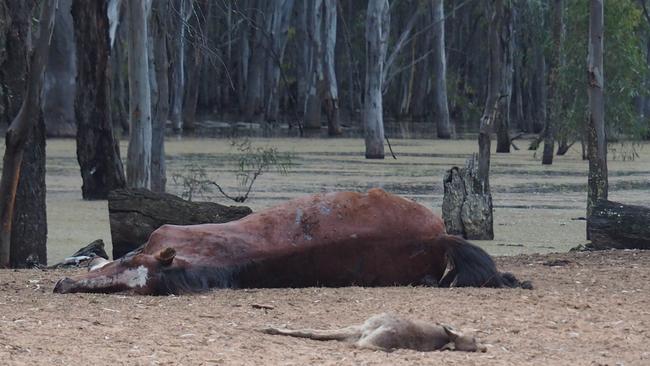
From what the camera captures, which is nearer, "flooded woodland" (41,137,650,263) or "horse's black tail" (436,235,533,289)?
"horse's black tail" (436,235,533,289)

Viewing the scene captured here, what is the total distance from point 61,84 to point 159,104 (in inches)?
635

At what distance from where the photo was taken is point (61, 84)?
103 feet

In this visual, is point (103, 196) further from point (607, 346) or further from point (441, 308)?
point (607, 346)

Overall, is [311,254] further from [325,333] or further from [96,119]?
[96,119]

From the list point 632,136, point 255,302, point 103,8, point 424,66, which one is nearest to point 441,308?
point 255,302

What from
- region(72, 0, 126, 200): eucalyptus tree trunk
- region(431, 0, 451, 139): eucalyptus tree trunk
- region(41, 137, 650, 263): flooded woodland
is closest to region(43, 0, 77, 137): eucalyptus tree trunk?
region(41, 137, 650, 263): flooded woodland

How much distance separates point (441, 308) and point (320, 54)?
31.4 metres

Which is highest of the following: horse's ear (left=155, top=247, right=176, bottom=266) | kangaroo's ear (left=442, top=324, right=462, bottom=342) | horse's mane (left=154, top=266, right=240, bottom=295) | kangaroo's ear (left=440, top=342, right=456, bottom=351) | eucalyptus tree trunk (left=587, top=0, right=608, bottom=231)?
eucalyptus tree trunk (left=587, top=0, right=608, bottom=231)

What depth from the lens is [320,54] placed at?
3769cm

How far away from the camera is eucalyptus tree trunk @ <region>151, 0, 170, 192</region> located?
15.5 m

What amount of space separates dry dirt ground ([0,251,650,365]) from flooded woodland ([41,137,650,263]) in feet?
12.3

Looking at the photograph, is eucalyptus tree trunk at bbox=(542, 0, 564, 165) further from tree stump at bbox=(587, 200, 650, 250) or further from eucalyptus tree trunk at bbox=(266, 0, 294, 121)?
eucalyptus tree trunk at bbox=(266, 0, 294, 121)

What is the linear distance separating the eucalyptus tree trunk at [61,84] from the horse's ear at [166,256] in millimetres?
24522

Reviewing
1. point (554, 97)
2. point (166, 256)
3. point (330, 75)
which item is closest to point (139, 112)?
point (166, 256)
